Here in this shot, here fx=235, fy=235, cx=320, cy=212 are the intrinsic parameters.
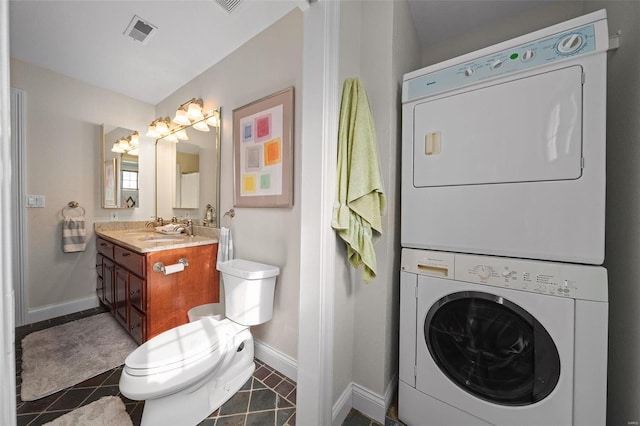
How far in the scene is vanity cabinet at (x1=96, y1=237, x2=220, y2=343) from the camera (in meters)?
1.71

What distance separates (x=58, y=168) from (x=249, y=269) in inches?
95.3

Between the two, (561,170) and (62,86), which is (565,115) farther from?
(62,86)

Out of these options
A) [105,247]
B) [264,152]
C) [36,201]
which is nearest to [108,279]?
[105,247]

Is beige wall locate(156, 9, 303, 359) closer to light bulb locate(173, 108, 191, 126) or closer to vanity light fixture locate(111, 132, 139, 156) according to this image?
light bulb locate(173, 108, 191, 126)

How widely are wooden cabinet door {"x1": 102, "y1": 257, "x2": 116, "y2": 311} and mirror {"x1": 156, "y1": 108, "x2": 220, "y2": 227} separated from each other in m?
0.72

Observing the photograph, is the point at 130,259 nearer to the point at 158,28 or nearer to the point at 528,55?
the point at 158,28

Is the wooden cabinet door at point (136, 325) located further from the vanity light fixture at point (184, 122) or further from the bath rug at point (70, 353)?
the vanity light fixture at point (184, 122)

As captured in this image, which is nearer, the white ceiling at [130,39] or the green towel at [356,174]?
the green towel at [356,174]

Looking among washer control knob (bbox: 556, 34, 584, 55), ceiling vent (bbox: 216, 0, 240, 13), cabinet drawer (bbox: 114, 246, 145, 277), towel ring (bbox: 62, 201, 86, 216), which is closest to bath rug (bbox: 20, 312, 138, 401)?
cabinet drawer (bbox: 114, 246, 145, 277)

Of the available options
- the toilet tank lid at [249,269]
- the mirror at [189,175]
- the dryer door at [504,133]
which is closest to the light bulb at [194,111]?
the mirror at [189,175]

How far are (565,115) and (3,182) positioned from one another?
5.44 feet

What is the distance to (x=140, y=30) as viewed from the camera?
1.81 metres

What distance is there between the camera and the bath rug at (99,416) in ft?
4.08

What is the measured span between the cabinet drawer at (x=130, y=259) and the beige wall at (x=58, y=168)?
2.89 ft
